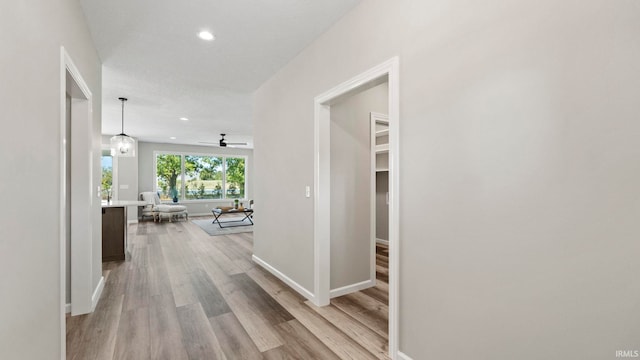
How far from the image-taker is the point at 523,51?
4.09 ft

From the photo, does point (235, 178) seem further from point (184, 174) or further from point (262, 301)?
point (262, 301)

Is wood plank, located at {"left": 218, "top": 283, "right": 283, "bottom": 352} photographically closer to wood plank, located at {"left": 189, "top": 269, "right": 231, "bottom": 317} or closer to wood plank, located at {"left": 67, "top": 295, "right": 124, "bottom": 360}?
wood plank, located at {"left": 189, "top": 269, "right": 231, "bottom": 317}

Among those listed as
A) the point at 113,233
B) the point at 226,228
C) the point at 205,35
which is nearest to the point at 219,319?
the point at 205,35

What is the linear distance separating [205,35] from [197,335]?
8.81ft

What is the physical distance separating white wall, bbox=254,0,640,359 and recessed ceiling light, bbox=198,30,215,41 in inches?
60.4

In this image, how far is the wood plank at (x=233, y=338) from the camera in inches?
77.5

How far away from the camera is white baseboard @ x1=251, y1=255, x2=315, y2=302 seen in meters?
2.89

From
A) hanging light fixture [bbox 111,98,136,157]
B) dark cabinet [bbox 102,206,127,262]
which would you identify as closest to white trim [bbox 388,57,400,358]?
dark cabinet [bbox 102,206,127,262]

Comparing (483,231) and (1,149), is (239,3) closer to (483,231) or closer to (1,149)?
(1,149)

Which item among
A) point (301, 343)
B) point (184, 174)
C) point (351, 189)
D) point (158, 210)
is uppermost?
point (184, 174)

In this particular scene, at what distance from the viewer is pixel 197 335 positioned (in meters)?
2.21

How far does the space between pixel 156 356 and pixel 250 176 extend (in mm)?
9589

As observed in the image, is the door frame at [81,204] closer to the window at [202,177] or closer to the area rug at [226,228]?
the area rug at [226,228]

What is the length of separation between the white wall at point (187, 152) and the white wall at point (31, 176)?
856 cm
